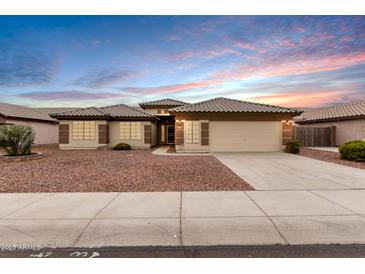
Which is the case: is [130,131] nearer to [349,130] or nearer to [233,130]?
[233,130]

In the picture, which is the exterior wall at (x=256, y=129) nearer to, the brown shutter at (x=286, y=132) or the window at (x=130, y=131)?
the brown shutter at (x=286, y=132)

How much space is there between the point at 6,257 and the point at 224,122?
52.1 ft

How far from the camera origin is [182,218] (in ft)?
13.9

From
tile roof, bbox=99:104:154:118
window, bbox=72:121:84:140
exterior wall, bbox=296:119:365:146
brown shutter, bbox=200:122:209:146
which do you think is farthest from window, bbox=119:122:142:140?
exterior wall, bbox=296:119:365:146

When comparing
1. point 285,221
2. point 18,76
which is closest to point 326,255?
point 285,221

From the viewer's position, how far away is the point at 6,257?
297cm

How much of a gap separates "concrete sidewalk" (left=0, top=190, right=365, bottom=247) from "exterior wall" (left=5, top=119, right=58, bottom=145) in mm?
23116

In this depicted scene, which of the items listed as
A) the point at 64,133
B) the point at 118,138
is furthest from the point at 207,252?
the point at 64,133

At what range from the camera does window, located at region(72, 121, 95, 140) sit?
64.3 feet

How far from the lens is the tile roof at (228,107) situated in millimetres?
16938

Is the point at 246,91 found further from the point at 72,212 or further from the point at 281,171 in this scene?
the point at 72,212

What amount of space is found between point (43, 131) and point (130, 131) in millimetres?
14227

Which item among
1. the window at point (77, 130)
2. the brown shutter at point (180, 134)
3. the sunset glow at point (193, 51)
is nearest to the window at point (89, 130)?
the window at point (77, 130)

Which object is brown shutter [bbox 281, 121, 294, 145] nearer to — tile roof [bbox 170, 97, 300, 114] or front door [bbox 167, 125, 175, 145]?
tile roof [bbox 170, 97, 300, 114]
